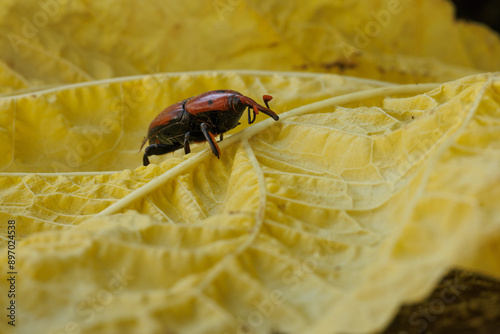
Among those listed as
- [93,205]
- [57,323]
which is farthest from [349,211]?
[93,205]

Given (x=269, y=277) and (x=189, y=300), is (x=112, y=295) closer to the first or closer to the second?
(x=189, y=300)

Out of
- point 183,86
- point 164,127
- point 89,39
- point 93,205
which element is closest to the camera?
point 93,205

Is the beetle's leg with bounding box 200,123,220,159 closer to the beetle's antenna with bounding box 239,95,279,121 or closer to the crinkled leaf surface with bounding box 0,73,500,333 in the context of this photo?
the crinkled leaf surface with bounding box 0,73,500,333

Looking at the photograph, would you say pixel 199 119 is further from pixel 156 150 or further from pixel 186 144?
pixel 156 150

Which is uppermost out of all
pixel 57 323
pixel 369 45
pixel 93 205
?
pixel 57 323

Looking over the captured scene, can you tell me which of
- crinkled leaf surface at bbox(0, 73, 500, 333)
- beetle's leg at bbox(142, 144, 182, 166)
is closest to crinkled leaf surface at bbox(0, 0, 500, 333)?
crinkled leaf surface at bbox(0, 73, 500, 333)

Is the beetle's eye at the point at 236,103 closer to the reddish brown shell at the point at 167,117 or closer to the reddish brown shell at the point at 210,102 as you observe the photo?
the reddish brown shell at the point at 210,102

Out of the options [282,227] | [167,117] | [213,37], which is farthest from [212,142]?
[213,37]
